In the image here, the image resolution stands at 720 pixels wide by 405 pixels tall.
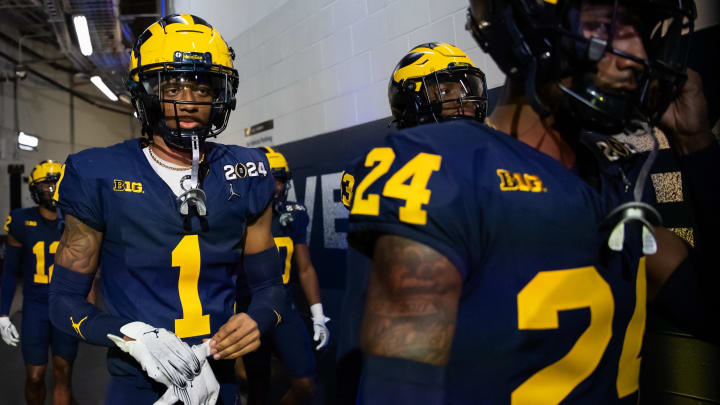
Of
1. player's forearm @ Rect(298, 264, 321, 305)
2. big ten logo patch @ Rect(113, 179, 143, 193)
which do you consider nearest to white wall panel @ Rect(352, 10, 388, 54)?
player's forearm @ Rect(298, 264, 321, 305)

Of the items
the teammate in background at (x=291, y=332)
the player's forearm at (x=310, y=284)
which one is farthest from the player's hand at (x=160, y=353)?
the player's forearm at (x=310, y=284)

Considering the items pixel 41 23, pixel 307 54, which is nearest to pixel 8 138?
pixel 41 23

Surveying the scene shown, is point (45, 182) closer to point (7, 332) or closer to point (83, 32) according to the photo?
point (7, 332)

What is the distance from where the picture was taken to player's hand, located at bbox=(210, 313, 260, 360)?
1.65 metres

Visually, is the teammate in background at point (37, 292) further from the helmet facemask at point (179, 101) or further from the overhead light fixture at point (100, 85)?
the overhead light fixture at point (100, 85)

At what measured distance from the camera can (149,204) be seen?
67.8 inches

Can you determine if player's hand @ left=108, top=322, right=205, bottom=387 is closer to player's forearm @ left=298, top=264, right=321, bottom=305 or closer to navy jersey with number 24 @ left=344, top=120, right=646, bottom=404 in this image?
navy jersey with number 24 @ left=344, top=120, right=646, bottom=404

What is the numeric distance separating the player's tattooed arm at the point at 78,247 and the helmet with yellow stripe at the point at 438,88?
1.49 meters

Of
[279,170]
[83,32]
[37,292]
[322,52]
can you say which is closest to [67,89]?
[83,32]

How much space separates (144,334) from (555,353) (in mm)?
1271

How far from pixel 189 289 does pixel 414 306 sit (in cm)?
126

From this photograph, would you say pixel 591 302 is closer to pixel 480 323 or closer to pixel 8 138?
pixel 480 323

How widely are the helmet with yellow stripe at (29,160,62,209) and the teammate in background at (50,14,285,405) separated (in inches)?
111

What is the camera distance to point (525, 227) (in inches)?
31.9
